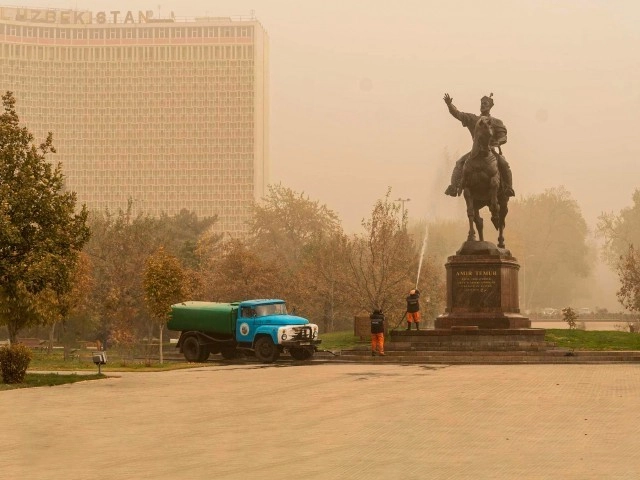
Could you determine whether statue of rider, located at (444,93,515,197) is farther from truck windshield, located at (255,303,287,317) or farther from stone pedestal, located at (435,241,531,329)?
truck windshield, located at (255,303,287,317)

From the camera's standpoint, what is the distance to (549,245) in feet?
455

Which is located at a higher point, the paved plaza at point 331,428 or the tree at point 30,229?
the tree at point 30,229

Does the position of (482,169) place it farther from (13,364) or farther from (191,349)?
(13,364)

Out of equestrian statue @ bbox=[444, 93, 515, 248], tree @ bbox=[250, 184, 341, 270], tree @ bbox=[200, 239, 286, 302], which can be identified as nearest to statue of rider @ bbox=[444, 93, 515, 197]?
equestrian statue @ bbox=[444, 93, 515, 248]

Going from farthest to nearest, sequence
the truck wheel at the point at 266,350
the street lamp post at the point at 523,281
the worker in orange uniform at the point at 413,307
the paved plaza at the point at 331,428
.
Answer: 1. the street lamp post at the point at 523,281
2. the worker in orange uniform at the point at 413,307
3. the truck wheel at the point at 266,350
4. the paved plaza at the point at 331,428

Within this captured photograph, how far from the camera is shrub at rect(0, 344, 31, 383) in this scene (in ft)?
80.5

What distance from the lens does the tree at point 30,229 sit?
2522 centimetres

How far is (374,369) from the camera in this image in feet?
92.9

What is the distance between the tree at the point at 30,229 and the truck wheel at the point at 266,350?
29.2ft

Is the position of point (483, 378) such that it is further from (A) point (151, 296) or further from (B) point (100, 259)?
(B) point (100, 259)

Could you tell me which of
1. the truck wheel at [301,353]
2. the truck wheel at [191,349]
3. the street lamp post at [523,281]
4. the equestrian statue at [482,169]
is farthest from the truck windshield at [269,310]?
the street lamp post at [523,281]

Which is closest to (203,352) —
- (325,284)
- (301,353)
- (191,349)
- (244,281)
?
(191,349)

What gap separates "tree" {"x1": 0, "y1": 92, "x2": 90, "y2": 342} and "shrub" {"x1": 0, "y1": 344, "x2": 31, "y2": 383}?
5.13 feet

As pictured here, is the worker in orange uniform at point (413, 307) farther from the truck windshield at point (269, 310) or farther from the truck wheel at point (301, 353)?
the truck windshield at point (269, 310)
